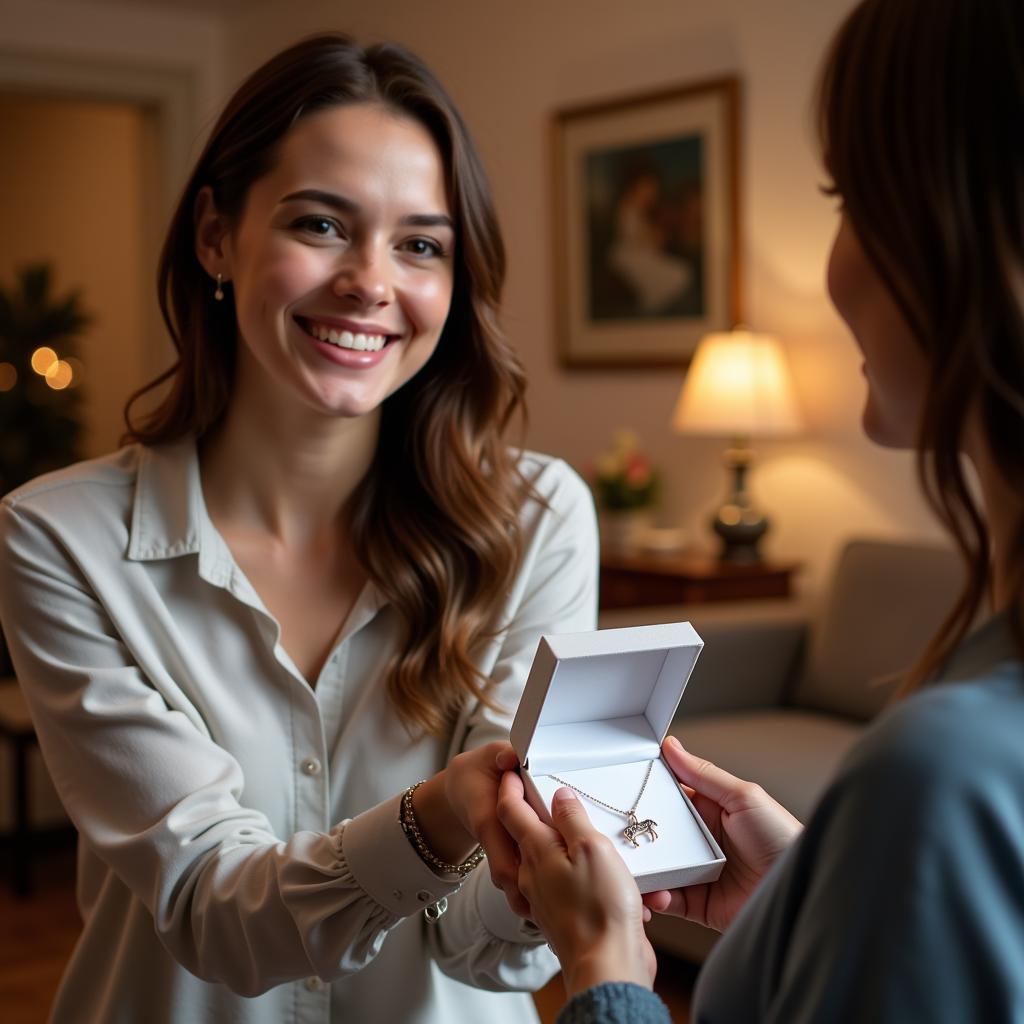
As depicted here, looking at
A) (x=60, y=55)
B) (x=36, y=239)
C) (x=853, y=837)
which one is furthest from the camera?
(x=36, y=239)

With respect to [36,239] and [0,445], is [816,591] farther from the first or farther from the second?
[36,239]

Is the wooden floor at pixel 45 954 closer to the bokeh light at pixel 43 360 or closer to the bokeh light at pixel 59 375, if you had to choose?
the bokeh light at pixel 43 360

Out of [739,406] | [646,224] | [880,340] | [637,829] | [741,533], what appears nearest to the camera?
[880,340]

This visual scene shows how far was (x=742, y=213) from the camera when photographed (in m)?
4.57

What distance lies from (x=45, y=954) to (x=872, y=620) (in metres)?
2.49

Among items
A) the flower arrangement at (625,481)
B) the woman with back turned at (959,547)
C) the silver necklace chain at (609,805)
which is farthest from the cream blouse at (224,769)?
the flower arrangement at (625,481)

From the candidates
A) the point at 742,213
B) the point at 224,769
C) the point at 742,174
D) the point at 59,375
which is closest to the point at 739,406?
the point at 742,213

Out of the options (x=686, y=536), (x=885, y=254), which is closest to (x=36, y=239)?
(x=686, y=536)

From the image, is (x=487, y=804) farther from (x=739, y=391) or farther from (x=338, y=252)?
(x=739, y=391)

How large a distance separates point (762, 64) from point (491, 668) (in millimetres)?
3408

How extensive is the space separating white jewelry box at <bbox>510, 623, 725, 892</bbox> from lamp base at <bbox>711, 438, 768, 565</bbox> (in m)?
3.07

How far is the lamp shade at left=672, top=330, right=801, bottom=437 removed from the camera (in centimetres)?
419

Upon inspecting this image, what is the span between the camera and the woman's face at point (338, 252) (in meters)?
1.50

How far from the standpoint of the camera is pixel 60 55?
618 cm
